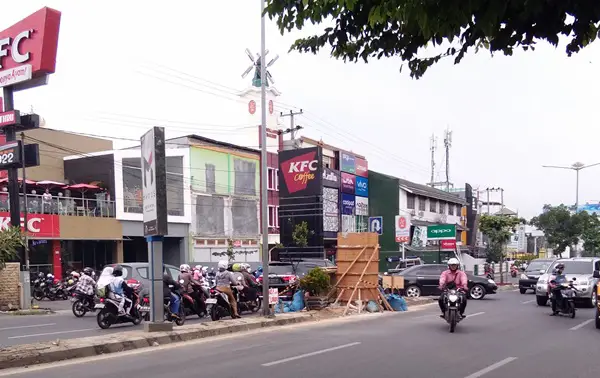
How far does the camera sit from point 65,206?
32062 mm

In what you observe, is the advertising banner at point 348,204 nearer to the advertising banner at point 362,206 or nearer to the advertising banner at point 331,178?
the advertising banner at point 362,206

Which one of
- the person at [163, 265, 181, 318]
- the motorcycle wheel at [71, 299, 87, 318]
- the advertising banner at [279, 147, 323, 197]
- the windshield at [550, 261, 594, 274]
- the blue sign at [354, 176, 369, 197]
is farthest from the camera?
the blue sign at [354, 176, 369, 197]

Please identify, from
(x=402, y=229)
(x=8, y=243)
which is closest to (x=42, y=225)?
(x=8, y=243)

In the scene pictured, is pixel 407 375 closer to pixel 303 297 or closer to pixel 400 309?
pixel 303 297

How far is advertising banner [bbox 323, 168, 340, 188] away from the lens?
44906 mm

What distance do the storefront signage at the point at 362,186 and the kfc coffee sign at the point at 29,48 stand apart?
102ft

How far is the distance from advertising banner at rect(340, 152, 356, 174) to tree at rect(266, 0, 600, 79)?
4148 centimetres

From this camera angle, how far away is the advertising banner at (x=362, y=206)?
49.6 meters

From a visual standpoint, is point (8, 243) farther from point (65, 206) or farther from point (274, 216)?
point (274, 216)

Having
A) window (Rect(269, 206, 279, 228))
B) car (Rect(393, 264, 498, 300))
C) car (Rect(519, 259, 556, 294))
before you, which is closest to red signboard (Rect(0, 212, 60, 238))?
car (Rect(393, 264, 498, 300))

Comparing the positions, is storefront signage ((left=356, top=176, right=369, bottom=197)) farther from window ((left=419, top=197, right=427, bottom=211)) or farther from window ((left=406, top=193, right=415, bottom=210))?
window ((left=419, top=197, right=427, bottom=211))

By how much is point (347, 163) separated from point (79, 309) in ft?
109

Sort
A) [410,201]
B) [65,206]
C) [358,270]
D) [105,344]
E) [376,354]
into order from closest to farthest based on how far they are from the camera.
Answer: [376,354]
[105,344]
[358,270]
[65,206]
[410,201]

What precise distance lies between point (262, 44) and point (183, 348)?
897cm
